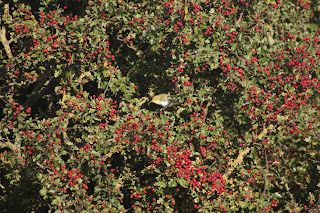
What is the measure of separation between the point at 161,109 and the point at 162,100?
376 mm

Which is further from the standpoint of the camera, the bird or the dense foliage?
the bird

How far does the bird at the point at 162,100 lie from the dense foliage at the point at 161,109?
0.21 metres

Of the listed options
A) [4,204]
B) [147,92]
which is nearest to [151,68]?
[147,92]

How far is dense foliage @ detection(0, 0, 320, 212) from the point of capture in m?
6.25

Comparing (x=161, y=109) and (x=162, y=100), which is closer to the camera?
(x=161, y=109)

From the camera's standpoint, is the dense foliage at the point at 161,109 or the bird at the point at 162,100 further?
the bird at the point at 162,100

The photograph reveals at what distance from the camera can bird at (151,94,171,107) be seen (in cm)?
702

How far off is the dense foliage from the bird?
21 cm

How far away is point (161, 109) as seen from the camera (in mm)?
6781

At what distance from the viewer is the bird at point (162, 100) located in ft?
23.0

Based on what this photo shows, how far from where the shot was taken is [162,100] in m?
7.12

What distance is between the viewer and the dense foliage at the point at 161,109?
6246mm

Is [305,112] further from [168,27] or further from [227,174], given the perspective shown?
[168,27]

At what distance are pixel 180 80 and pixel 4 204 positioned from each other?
14.9 feet
